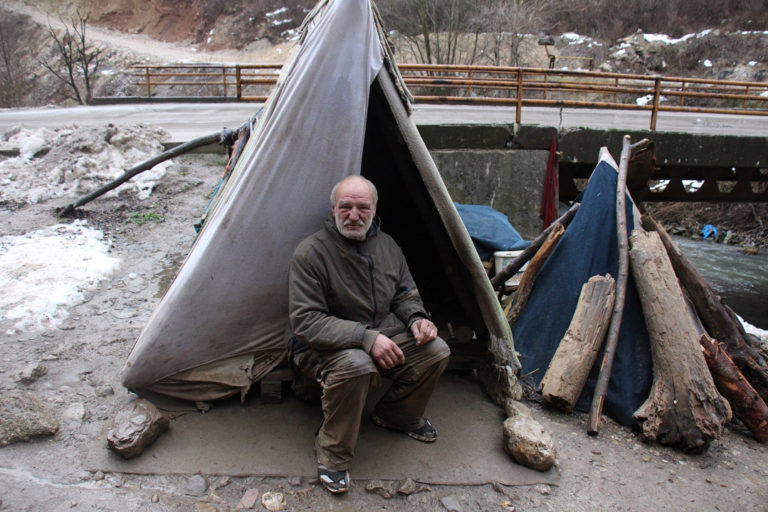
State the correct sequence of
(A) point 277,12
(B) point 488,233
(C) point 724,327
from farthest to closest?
(A) point 277,12, (B) point 488,233, (C) point 724,327

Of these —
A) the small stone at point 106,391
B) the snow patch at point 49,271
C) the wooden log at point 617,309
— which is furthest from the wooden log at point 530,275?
the snow patch at point 49,271

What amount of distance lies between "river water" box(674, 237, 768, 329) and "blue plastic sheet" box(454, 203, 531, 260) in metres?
6.51

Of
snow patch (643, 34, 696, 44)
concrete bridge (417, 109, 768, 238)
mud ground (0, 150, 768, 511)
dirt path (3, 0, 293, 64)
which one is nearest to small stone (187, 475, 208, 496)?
mud ground (0, 150, 768, 511)

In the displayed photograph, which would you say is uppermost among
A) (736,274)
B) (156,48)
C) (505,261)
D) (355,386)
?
(156,48)

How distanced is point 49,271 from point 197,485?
3048 mm

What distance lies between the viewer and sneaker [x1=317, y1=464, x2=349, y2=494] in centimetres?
259

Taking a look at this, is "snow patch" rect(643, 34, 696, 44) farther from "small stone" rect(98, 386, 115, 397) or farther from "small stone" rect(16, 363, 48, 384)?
"small stone" rect(16, 363, 48, 384)

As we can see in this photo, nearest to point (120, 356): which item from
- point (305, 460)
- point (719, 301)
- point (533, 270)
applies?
Result: point (305, 460)

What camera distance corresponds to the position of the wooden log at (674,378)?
3330 millimetres

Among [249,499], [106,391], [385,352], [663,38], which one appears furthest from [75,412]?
[663,38]

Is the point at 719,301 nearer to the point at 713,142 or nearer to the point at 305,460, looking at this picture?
the point at 305,460

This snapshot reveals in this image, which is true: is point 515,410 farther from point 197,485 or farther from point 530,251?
point 530,251

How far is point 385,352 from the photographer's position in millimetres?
2555

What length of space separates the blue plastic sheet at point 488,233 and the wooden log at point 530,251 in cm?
32
